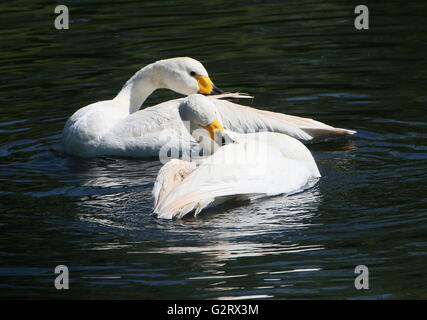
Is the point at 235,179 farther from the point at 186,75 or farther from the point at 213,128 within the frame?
the point at 186,75

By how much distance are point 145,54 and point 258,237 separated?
23.4 feet

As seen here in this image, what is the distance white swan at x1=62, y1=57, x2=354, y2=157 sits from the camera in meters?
9.71

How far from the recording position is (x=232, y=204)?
304 inches

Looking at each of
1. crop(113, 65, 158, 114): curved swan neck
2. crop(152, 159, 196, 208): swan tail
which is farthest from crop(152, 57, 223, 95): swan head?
crop(152, 159, 196, 208): swan tail

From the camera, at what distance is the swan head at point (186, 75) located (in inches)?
403

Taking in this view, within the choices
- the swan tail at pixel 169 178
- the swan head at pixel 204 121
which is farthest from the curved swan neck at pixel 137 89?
the swan tail at pixel 169 178

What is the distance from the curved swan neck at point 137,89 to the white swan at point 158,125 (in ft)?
0.57

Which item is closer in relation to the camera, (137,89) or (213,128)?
(213,128)

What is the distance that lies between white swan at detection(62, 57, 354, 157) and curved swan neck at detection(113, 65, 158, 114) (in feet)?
0.57

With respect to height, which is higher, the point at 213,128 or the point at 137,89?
the point at 137,89

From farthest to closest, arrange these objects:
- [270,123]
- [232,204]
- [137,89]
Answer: [137,89] → [270,123] → [232,204]

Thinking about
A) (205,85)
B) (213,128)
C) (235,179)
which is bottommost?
(235,179)

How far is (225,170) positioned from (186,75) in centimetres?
293

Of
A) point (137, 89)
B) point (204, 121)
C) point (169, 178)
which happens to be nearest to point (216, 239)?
point (169, 178)
